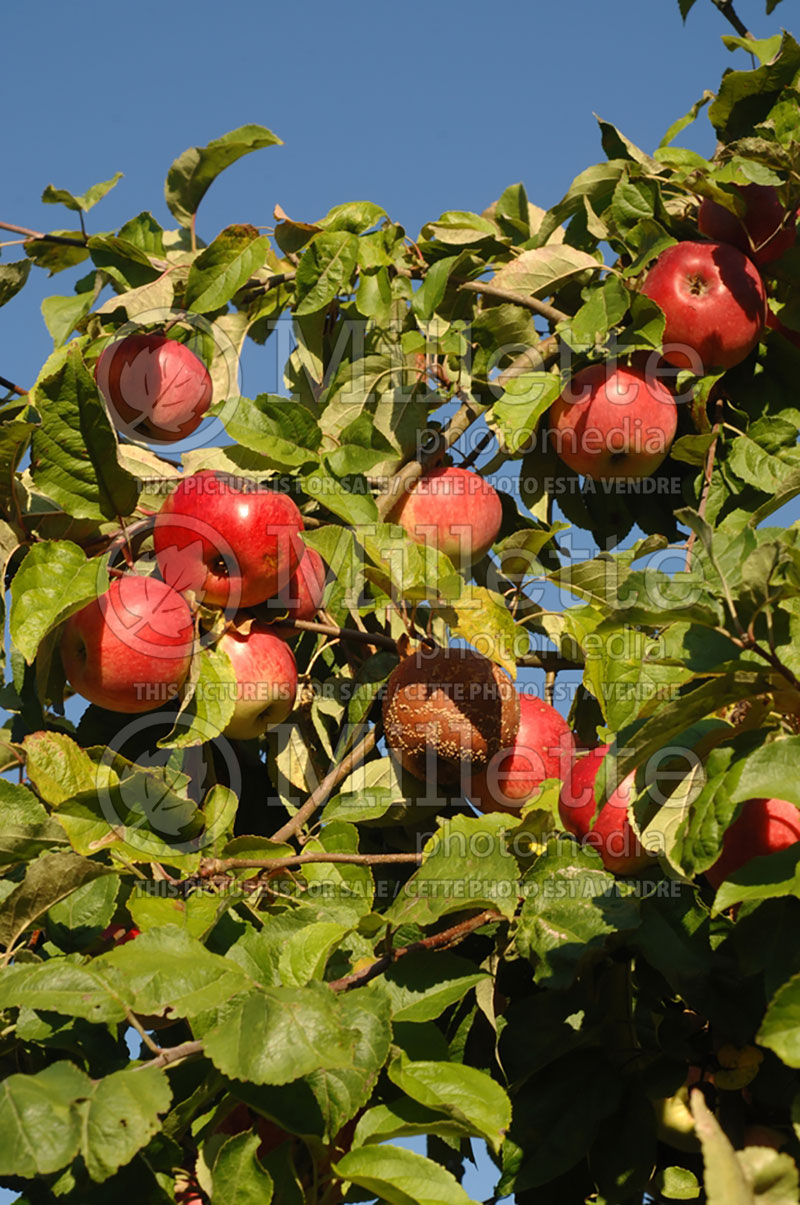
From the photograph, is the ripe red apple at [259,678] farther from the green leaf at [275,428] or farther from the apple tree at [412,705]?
the green leaf at [275,428]

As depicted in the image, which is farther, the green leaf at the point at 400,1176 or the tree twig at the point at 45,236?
the tree twig at the point at 45,236

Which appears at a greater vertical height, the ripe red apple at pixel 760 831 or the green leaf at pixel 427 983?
the ripe red apple at pixel 760 831

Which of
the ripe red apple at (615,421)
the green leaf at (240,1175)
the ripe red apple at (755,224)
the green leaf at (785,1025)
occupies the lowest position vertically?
the green leaf at (240,1175)

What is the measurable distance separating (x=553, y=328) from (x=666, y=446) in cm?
28

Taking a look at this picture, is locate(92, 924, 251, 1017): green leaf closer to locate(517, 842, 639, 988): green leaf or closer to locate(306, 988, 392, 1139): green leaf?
locate(306, 988, 392, 1139): green leaf

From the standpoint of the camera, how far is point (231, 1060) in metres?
1.10

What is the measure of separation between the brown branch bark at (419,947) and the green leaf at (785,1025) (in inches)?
17.8

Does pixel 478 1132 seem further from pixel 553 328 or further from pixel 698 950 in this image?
pixel 553 328

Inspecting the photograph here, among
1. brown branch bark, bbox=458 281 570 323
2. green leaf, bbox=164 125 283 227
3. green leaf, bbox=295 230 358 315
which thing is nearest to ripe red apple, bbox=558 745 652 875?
brown branch bark, bbox=458 281 570 323

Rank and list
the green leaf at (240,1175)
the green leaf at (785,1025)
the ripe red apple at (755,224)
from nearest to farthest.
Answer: the green leaf at (785,1025) → the green leaf at (240,1175) → the ripe red apple at (755,224)

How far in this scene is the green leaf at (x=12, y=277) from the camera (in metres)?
2.21

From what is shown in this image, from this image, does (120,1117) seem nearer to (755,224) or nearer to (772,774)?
(772,774)

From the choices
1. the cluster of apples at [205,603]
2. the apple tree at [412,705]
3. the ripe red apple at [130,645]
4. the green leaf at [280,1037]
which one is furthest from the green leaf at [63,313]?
the green leaf at [280,1037]

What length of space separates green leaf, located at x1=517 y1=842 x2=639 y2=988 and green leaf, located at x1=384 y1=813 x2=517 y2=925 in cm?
4
